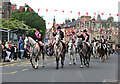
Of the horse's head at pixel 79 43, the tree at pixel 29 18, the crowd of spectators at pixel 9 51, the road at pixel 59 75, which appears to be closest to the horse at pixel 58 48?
the horse's head at pixel 79 43

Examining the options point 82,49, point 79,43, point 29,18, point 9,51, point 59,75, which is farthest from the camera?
point 29,18

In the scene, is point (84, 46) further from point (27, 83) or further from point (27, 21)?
point (27, 21)

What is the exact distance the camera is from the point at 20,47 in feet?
Answer: 108

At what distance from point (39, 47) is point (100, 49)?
933 centimetres

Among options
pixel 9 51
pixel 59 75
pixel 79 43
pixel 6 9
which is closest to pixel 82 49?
pixel 79 43

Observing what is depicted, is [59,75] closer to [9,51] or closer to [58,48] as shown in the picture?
[58,48]

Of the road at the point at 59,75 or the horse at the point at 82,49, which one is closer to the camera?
the road at the point at 59,75

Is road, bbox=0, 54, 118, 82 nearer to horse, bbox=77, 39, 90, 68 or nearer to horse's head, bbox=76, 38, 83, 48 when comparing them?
horse, bbox=77, 39, 90, 68

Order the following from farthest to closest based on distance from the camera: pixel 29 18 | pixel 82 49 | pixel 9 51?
pixel 29 18 → pixel 9 51 → pixel 82 49

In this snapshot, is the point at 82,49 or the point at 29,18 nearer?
the point at 82,49

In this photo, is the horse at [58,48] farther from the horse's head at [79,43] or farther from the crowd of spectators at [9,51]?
the crowd of spectators at [9,51]

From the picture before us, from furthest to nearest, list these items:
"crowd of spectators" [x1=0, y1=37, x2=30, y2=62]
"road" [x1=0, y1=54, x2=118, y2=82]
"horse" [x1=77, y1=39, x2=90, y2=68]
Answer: "crowd of spectators" [x1=0, y1=37, x2=30, y2=62] < "horse" [x1=77, y1=39, x2=90, y2=68] < "road" [x1=0, y1=54, x2=118, y2=82]

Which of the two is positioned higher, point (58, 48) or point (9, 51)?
point (58, 48)

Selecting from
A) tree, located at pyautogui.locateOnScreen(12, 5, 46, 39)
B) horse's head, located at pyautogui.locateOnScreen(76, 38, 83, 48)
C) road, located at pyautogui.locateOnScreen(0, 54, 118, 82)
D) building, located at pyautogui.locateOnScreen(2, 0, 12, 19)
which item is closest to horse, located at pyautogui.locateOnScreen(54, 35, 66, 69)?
horse's head, located at pyautogui.locateOnScreen(76, 38, 83, 48)
